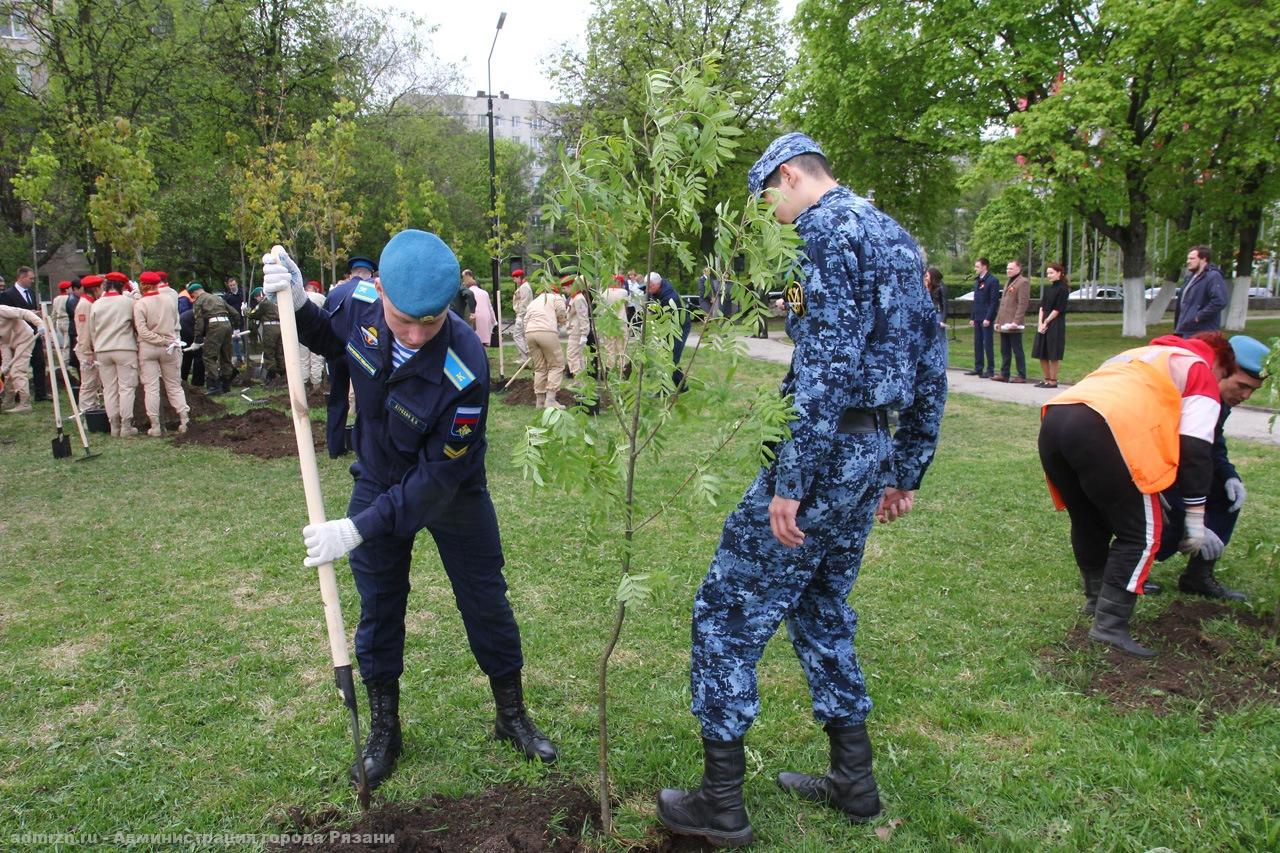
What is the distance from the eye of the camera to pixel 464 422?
2.95 metres

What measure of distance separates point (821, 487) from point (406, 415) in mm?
1460

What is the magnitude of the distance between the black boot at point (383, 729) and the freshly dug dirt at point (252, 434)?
696 cm

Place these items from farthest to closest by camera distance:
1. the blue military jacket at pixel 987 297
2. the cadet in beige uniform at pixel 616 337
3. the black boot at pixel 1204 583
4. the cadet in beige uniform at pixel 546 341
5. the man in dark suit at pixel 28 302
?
the blue military jacket at pixel 987 297 → the man in dark suit at pixel 28 302 → the cadet in beige uniform at pixel 546 341 → the black boot at pixel 1204 583 → the cadet in beige uniform at pixel 616 337

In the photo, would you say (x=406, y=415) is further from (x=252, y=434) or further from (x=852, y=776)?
(x=252, y=434)

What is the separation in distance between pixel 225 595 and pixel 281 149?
1253cm

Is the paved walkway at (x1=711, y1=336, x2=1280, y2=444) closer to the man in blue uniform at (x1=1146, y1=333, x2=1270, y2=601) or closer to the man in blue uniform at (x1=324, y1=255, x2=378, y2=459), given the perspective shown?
the man in blue uniform at (x1=1146, y1=333, x2=1270, y2=601)

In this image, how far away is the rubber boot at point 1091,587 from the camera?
180 inches

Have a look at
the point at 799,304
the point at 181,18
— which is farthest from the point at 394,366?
the point at 181,18

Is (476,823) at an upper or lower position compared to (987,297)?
lower

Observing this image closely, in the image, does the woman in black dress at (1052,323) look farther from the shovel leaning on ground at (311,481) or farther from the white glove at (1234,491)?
the shovel leaning on ground at (311,481)

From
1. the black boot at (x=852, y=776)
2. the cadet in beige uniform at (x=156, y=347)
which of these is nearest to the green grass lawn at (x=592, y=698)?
the black boot at (x=852, y=776)

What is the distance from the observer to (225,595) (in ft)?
17.4

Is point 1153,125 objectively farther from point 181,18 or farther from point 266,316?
point 181,18

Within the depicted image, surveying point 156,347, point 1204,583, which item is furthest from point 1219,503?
point 156,347
